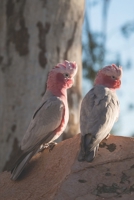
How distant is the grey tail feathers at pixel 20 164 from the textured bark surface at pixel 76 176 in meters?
0.05

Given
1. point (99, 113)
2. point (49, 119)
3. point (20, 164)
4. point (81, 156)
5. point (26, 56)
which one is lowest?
point (20, 164)

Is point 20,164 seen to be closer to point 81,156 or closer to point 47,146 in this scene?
point 47,146

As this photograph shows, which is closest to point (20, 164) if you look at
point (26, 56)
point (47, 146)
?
point (47, 146)

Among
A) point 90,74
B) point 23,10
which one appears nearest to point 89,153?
point 23,10

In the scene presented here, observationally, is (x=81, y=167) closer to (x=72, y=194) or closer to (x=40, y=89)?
(x=72, y=194)

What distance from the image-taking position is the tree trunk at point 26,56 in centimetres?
534

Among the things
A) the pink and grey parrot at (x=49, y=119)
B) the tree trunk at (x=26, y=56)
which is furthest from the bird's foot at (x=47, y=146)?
the tree trunk at (x=26, y=56)

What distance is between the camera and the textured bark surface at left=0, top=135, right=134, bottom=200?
2.91 metres

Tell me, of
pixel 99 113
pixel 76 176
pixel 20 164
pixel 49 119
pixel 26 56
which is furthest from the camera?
pixel 26 56

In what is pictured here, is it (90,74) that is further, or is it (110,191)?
(90,74)

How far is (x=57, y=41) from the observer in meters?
5.52

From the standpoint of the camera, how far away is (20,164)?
11.3ft

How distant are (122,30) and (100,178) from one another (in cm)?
864

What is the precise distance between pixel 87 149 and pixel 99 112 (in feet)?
0.92
